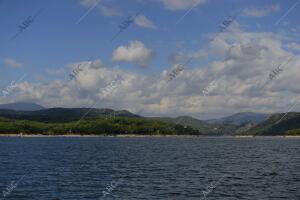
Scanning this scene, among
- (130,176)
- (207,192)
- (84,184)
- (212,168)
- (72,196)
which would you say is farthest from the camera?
(212,168)

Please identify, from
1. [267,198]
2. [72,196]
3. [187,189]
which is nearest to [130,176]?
[187,189]

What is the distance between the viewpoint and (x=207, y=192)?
205ft

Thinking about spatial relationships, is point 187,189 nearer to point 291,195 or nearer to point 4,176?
point 291,195

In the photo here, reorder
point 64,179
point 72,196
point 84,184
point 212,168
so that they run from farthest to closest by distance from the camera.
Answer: point 212,168
point 64,179
point 84,184
point 72,196

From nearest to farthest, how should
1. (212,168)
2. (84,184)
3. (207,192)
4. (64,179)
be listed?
(207,192), (84,184), (64,179), (212,168)

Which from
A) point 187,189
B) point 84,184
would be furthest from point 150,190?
point 84,184

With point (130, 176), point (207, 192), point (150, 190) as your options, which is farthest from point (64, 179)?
point (207, 192)

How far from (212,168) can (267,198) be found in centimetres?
3956

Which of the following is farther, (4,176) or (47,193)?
(4,176)

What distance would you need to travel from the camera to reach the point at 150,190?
64000 millimetres

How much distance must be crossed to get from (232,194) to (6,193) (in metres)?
31.0

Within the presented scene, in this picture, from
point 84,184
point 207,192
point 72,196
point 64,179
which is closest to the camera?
point 72,196

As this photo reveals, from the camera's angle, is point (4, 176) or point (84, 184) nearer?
point (84, 184)

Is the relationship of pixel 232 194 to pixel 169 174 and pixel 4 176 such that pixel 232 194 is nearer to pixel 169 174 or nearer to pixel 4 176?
pixel 169 174
